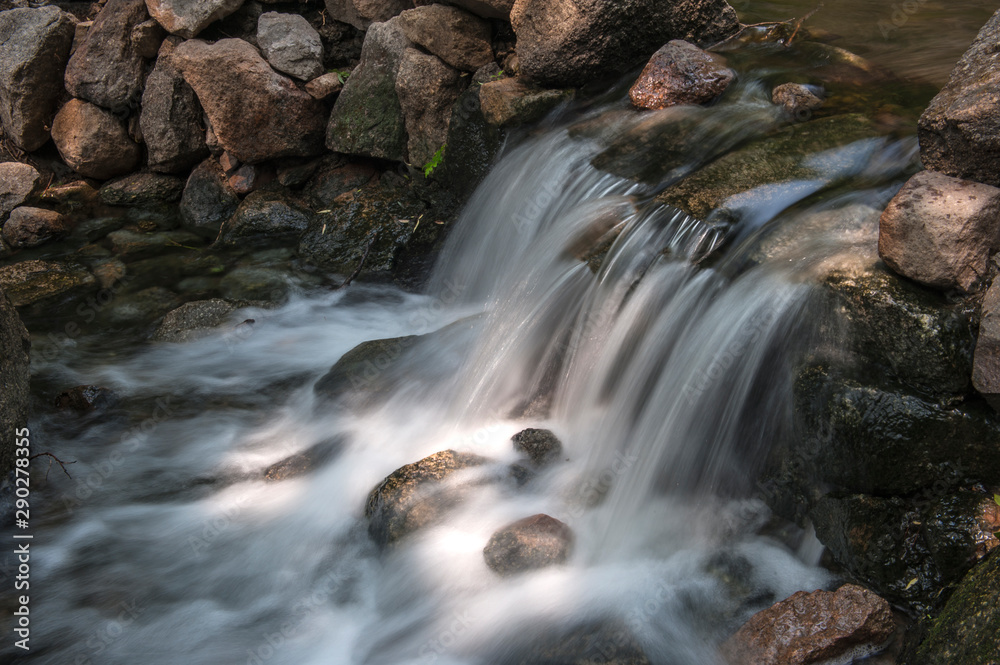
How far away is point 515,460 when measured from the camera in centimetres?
397

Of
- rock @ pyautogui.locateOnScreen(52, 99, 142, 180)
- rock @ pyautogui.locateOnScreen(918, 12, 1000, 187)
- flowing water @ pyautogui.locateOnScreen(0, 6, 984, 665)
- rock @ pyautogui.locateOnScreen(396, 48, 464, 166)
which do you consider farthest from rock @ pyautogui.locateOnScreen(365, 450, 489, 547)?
rock @ pyautogui.locateOnScreen(52, 99, 142, 180)

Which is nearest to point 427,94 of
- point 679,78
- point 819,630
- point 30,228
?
point 679,78

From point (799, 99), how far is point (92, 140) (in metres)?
7.68

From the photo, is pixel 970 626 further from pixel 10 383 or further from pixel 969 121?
pixel 10 383

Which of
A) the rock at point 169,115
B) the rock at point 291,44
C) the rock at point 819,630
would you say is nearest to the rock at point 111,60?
the rock at point 169,115

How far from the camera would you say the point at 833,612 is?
9.17 feet

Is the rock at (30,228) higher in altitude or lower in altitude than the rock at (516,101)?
lower

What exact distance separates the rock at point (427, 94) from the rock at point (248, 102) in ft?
4.31

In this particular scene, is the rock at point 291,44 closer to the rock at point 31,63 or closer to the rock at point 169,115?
the rock at point 169,115

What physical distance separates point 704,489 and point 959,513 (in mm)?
1091

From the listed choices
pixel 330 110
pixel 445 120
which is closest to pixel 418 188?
pixel 445 120

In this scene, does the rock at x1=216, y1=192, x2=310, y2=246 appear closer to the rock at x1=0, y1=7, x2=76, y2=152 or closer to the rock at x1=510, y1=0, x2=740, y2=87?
the rock at x1=510, y1=0, x2=740, y2=87

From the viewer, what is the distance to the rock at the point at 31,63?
826cm

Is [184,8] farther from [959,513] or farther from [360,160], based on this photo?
[959,513]
